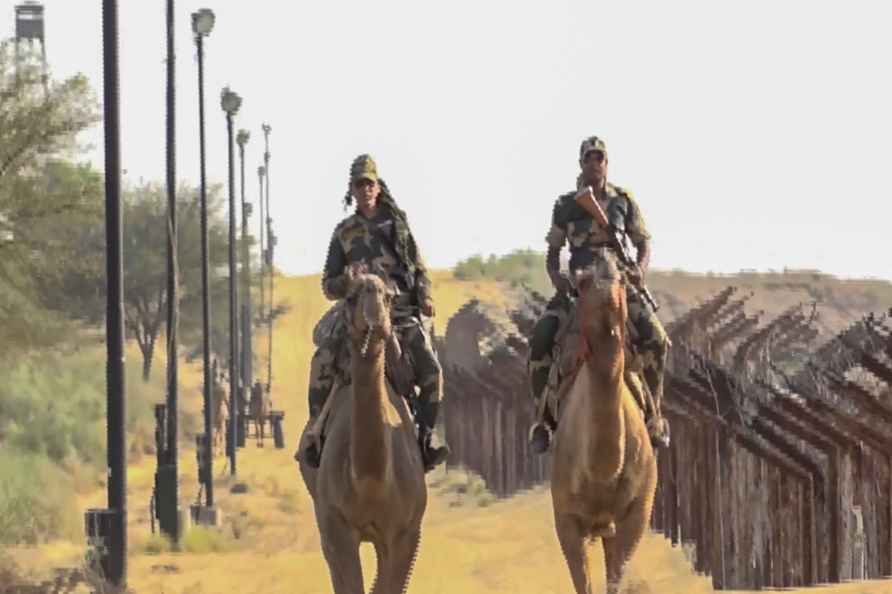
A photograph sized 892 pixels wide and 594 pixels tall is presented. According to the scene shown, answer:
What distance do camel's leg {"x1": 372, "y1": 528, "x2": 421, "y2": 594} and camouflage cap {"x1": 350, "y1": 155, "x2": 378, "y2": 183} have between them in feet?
7.13

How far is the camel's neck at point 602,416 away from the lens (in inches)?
443

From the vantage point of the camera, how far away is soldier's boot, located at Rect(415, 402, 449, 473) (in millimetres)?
12328

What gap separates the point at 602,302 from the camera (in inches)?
422

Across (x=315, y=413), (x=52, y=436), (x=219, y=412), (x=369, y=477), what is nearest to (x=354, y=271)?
(x=369, y=477)

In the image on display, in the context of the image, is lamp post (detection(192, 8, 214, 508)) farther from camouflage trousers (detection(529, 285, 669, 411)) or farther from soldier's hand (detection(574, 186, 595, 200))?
soldier's hand (detection(574, 186, 595, 200))

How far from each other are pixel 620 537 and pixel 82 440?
103ft

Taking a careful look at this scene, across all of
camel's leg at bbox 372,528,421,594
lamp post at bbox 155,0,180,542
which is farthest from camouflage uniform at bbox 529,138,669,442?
lamp post at bbox 155,0,180,542

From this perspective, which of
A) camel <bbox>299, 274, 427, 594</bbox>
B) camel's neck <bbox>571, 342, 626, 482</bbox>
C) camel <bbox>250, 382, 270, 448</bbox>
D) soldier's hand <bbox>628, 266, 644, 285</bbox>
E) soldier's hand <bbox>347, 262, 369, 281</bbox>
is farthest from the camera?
camel <bbox>250, 382, 270, 448</bbox>

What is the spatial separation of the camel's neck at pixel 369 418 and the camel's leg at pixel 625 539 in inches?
72.4

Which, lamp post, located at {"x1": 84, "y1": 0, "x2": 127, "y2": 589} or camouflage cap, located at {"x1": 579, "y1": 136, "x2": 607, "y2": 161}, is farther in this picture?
lamp post, located at {"x1": 84, "y1": 0, "x2": 127, "y2": 589}

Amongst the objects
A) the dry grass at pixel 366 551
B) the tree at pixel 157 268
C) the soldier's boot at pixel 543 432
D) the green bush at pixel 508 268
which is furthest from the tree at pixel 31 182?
the green bush at pixel 508 268

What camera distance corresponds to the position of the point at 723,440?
2033cm

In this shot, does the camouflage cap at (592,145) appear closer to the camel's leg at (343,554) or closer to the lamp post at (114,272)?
the camel's leg at (343,554)

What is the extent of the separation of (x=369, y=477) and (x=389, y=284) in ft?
4.52
